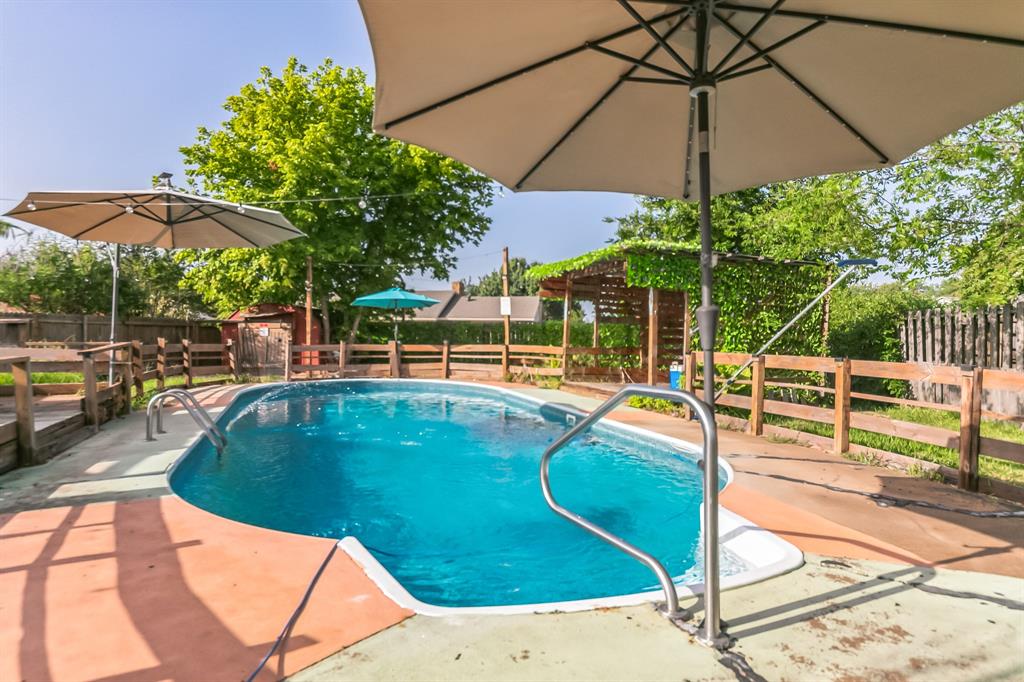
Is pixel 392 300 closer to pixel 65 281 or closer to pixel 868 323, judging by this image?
pixel 868 323

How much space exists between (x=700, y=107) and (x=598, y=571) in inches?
115

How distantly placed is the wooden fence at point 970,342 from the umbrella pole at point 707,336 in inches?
257

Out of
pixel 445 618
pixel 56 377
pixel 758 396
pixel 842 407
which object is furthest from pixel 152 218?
pixel 842 407

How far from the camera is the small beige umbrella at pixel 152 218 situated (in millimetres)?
6910

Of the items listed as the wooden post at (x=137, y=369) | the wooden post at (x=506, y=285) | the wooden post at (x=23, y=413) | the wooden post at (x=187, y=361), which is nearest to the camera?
the wooden post at (x=23, y=413)

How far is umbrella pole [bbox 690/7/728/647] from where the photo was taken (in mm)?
1868

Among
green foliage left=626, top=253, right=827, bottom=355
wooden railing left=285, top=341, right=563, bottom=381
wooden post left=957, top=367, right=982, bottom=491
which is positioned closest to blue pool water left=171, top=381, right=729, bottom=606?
wooden post left=957, top=367, right=982, bottom=491

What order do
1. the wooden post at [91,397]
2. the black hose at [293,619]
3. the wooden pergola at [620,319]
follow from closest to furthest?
1. the black hose at [293,619]
2. the wooden post at [91,397]
3. the wooden pergola at [620,319]

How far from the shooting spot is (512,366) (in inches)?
569

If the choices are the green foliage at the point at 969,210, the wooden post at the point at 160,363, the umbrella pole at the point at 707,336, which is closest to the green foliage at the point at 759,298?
the green foliage at the point at 969,210

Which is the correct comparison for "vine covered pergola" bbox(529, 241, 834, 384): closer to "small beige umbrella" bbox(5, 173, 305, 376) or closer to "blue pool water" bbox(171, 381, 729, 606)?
"blue pool water" bbox(171, 381, 729, 606)

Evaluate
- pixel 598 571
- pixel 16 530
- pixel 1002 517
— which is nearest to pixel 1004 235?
pixel 1002 517

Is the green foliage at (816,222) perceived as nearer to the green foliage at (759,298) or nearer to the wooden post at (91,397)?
the green foliage at (759,298)

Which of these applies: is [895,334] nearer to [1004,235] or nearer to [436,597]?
[1004,235]
